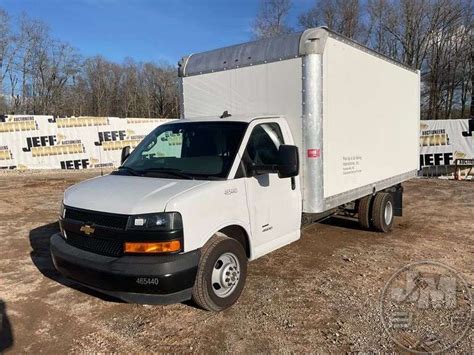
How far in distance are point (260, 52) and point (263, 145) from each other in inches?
62.3

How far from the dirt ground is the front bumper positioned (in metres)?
0.50

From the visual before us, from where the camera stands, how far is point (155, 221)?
3.72 metres

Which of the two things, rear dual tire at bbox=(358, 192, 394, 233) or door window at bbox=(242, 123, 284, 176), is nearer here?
door window at bbox=(242, 123, 284, 176)

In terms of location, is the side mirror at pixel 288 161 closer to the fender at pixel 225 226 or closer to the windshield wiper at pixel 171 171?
the fender at pixel 225 226

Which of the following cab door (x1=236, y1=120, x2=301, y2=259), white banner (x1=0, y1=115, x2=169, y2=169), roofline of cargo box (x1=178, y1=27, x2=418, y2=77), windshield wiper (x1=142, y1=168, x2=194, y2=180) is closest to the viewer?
windshield wiper (x1=142, y1=168, x2=194, y2=180)

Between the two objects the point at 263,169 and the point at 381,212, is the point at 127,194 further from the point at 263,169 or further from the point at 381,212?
the point at 381,212

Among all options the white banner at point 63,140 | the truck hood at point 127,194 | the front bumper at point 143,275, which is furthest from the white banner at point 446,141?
the front bumper at point 143,275

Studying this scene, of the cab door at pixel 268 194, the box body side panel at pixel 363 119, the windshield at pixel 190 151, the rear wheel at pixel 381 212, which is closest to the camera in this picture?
the windshield at pixel 190 151

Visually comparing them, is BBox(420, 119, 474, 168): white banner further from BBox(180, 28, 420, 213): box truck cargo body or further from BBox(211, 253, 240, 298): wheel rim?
BBox(211, 253, 240, 298): wheel rim

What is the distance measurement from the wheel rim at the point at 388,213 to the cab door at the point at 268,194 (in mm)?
3350

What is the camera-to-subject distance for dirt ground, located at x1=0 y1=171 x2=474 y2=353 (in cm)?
386

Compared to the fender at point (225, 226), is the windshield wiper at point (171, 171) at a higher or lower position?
higher

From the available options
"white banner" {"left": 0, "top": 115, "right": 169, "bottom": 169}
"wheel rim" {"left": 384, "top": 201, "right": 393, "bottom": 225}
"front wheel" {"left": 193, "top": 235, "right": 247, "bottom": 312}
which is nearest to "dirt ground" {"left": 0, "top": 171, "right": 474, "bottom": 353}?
"front wheel" {"left": 193, "top": 235, "right": 247, "bottom": 312}

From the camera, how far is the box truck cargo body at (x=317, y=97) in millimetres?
5336
